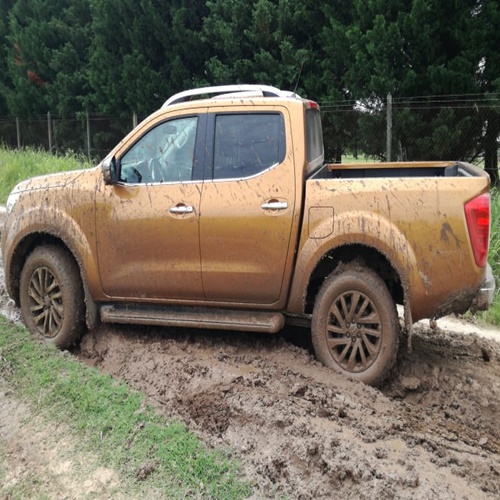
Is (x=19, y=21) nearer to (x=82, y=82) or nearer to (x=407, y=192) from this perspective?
(x=82, y=82)

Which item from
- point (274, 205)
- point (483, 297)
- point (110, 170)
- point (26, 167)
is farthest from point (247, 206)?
point (26, 167)

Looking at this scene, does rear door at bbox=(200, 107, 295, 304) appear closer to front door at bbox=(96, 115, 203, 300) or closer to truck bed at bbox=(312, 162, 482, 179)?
front door at bbox=(96, 115, 203, 300)

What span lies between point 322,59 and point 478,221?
812 cm

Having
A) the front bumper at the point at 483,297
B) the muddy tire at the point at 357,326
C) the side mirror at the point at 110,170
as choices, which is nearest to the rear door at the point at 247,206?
the muddy tire at the point at 357,326

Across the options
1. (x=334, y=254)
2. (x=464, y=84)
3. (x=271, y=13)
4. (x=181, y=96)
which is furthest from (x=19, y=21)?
(x=334, y=254)

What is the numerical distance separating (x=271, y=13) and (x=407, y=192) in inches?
Result: 330

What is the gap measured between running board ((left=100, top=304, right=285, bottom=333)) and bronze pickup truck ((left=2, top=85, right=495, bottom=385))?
0.01m

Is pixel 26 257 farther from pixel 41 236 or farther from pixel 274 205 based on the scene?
pixel 274 205

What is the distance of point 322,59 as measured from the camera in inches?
451

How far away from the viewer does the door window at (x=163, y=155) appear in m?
4.89

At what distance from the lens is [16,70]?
18.0 m

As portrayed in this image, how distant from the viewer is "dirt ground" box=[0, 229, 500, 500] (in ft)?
10.6

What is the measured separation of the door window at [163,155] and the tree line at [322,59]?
287 centimetres

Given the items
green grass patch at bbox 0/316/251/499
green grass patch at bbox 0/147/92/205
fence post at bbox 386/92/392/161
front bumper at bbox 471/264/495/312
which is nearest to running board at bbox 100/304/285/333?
green grass patch at bbox 0/316/251/499
